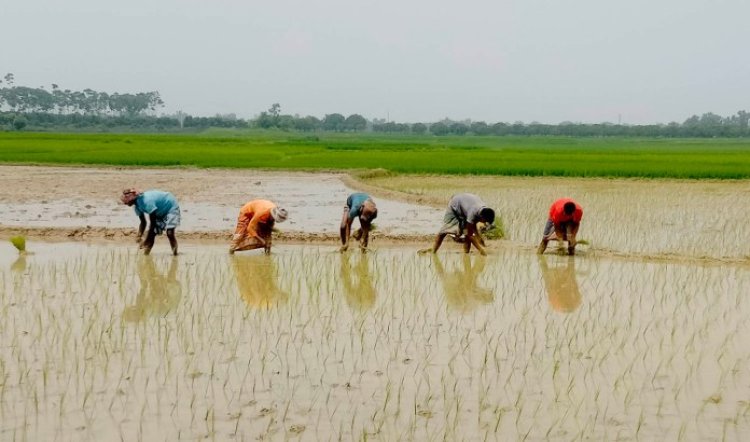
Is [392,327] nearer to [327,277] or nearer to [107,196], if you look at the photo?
[327,277]

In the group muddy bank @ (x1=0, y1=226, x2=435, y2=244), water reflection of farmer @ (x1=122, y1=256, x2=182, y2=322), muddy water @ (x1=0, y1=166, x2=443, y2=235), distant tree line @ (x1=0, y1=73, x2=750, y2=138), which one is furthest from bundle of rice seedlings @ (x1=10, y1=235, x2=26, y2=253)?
distant tree line @ (x1=0, y1=73, x2=750, y2=138)

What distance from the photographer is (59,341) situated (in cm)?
475

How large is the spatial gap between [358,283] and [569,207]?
7.49 ft

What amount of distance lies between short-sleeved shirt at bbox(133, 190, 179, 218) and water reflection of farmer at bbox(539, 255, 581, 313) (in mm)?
3552

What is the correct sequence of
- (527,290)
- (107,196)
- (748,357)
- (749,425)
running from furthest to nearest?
(107,196), (527,290), (748,357), (749,425)

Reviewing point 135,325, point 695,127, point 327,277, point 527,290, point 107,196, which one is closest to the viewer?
point 135,325

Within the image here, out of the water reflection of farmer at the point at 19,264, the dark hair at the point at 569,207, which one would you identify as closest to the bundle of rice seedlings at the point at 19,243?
the water reflection of farmer at the point at 19,264

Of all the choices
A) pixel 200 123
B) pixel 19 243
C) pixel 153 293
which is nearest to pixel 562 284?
pixel 153 293

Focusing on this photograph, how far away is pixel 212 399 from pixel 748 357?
3.06 m

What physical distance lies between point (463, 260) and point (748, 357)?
3.61 m

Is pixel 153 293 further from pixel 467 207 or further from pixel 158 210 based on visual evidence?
pixel 467 207

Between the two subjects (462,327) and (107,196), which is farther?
(107,196)

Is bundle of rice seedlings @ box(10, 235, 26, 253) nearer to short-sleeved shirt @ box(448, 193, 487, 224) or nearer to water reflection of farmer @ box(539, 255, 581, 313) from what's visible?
short-sleeved shirt @ box(448, 193, 487, 224)

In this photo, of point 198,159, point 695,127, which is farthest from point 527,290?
point 695,127
